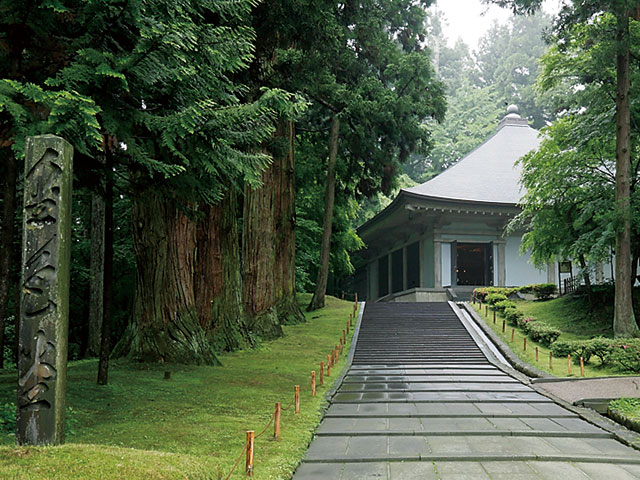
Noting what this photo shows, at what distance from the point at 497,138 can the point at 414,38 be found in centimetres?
1232

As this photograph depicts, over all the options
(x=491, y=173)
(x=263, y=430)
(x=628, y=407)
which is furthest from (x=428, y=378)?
(x=491, y=173)

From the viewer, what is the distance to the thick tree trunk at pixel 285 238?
19219 mm

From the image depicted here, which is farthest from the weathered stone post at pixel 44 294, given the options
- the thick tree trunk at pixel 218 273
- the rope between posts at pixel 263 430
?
the thick tree trunk at pixel 218 273

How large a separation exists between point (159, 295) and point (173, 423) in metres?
4.10

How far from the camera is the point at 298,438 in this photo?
6965 mm

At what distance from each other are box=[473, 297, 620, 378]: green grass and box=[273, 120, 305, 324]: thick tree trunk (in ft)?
22.1

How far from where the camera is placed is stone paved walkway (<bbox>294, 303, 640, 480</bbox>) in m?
5.97

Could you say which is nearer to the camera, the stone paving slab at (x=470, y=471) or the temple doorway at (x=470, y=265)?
the stone paving slab at (x=470, y=471)

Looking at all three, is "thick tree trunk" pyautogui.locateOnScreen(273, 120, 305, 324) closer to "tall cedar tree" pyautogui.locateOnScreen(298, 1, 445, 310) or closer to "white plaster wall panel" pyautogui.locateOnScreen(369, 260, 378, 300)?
"tall cedar tree" pyautogui.locateOnScreen(298, 1, 445, 310)

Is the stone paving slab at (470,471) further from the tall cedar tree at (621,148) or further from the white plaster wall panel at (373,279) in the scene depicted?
the white plaster wall panel at (373,279)

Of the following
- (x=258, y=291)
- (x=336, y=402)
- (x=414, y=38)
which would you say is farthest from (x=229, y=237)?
(x=414, y=38)

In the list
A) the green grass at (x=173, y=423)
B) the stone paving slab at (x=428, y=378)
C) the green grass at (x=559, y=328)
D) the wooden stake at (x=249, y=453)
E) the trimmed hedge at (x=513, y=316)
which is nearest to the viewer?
the green grass at (x=173, y=423)

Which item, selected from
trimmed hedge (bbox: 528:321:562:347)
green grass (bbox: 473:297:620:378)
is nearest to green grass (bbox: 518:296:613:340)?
green grass (bbox: 473:297:620:378)

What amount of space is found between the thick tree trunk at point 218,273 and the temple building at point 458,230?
1257cm
